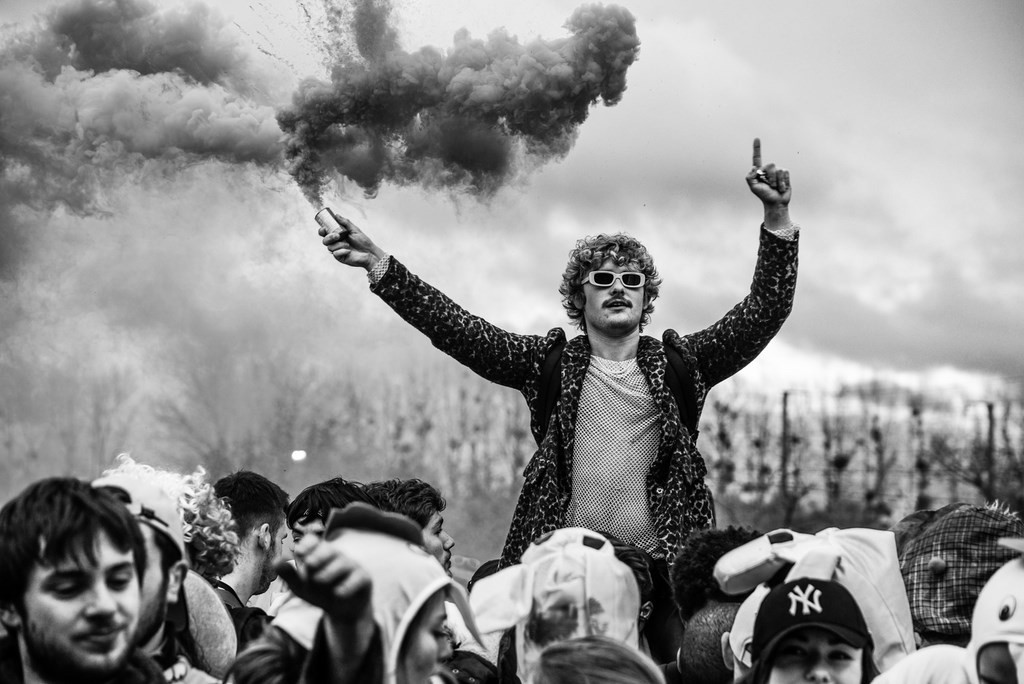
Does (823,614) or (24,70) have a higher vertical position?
(24,70)

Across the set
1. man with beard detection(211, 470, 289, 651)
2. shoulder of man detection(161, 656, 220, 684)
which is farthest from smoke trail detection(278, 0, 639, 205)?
shoulder of man detection(161, 656, 220, 684)

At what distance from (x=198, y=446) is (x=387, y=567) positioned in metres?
6.61

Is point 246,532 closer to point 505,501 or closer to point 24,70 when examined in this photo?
point 24,70

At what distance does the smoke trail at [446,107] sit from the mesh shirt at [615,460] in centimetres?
202

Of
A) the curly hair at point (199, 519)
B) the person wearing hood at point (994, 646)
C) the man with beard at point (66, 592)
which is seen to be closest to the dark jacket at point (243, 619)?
the curly hair at point (199, 519)

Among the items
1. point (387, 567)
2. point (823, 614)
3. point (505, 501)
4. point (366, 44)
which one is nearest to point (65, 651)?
point (387, 567)

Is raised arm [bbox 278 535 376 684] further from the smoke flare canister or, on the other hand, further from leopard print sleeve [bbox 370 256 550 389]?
the smoke flare canister

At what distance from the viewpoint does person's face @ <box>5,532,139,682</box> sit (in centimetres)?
232

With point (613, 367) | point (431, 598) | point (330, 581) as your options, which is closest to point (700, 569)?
point (613, 367)

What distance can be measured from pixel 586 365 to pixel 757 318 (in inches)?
23.5

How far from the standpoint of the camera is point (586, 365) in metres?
4.62

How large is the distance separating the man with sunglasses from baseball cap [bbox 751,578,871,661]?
1.23 meters

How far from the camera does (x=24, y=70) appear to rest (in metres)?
8.27

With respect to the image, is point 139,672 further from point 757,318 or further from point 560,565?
point 757,318
